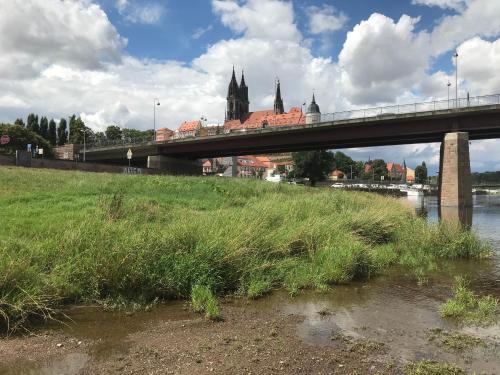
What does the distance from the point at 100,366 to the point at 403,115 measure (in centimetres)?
4947

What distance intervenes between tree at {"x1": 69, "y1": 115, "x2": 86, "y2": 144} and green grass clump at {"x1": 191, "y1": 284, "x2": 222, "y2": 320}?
425 ft

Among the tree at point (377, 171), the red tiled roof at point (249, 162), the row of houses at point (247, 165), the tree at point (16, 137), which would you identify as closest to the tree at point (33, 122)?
the tree at point (16, 137)

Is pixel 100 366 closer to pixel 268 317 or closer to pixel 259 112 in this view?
pixel 268 317

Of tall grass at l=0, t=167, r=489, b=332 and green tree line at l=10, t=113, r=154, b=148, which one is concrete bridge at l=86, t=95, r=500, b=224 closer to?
tall grass at l=0, t=167, r=489, b=332

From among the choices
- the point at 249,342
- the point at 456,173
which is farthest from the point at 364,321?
the point at 456,173

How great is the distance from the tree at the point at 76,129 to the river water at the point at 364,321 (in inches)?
5106

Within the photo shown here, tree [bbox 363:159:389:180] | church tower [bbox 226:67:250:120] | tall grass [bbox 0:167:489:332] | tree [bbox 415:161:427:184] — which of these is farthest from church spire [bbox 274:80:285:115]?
tall grass [bbox 0:167:489:332]

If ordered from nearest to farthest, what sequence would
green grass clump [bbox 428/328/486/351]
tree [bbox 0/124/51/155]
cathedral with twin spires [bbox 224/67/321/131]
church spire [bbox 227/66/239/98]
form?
green grass clump [bbox 428/328/486/351] → tree [bbox 0/124/51/155] → cathedral with twin spires [bbox 224/67/321/131] → church spire [bbox 227/66/239/98]

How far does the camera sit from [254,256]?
1151 centimetres

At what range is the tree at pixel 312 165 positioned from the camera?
101 metres

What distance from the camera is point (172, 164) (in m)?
78.8

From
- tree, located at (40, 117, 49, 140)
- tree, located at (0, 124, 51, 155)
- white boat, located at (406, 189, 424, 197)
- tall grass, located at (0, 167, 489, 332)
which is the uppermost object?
tree, located at (40, 117, 49, 140)

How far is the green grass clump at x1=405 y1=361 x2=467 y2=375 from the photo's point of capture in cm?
614

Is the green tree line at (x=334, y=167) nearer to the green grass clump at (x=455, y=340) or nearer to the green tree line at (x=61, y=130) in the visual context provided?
the green tree line at (x=61, y=130)
